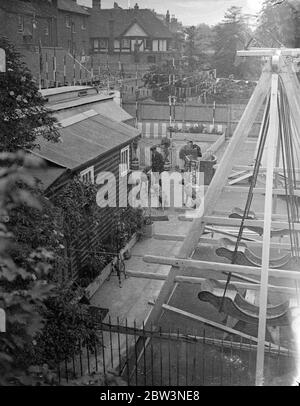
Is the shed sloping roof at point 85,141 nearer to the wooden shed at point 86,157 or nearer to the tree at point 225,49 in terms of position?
the wooden shed at point 86,157

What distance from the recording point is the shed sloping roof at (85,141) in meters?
9.30

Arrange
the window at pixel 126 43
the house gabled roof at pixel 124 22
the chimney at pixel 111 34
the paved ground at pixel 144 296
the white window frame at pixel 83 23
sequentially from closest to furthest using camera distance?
1. the paved ground at pixel 144 296
2. the white window frame at pixel 83 23
3. the house gabled roof at pixel 124 22
4. the chimney at pixel 111 34
5. the window at pixel 126 43

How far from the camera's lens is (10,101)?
6.25 m

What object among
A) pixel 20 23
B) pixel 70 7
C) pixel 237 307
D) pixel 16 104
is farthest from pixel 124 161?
pixel 70 7

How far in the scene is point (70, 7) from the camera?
36.5m

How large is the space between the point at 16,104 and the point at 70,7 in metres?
33.1

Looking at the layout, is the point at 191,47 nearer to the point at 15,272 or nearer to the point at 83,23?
the point at 83,23

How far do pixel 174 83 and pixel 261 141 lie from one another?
105 feet

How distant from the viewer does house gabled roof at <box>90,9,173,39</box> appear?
144ft

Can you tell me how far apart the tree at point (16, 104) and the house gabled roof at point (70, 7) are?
30926 mm

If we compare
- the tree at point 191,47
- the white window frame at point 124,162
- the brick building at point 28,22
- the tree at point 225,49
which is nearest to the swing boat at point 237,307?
the white window frame at point 124,162
